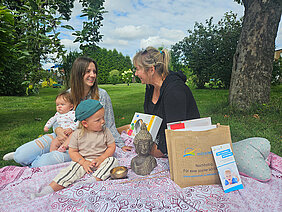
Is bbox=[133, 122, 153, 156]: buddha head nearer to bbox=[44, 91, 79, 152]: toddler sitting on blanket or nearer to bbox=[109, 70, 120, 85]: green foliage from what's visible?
bbox=[44, 91, 79, 152]: toddler sitting on blanket

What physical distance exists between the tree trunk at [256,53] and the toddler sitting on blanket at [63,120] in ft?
16.1

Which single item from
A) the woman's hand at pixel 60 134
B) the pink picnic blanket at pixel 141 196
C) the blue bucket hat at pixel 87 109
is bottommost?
the pink picnic blanket at pixel 141 196

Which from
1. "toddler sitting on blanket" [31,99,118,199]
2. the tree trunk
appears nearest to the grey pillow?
"toddler sitting on blanket" [31,99,118,199]

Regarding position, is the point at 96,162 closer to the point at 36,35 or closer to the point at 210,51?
the point at 36,35

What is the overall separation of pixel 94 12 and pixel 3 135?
3885 millimetres

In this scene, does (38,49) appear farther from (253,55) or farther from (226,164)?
(253,55)

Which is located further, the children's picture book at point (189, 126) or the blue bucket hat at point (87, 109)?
the blue bucket hat at point (87, 109)

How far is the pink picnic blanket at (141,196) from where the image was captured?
1779 millimetres

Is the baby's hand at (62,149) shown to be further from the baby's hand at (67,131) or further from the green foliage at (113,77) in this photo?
the green foliage at (113,77)

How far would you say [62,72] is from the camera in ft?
9.10

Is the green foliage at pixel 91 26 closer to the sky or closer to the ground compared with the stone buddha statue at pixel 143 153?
closer to the sky

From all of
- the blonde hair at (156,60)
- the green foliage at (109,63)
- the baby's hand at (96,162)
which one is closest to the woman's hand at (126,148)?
the baby's hand at (96,162)

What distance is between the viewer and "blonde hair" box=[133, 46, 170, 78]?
8.82ft

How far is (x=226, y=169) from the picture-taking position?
6.65 ft
